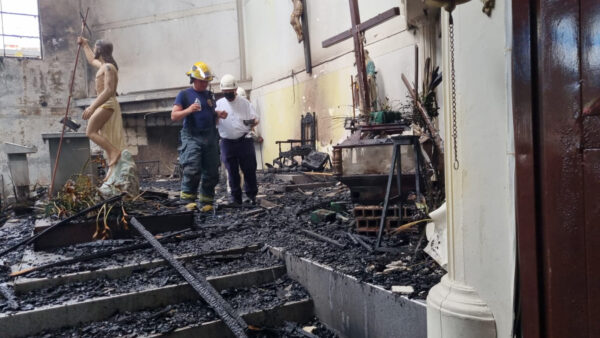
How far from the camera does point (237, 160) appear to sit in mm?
6707

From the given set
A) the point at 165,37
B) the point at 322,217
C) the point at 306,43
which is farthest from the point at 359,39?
the point at 165,37

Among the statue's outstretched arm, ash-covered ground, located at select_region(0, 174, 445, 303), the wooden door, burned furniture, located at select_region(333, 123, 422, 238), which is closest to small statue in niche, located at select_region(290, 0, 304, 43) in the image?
ash-covered ground, located at select_region(0, 174, 445, 303)

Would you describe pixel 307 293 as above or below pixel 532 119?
below

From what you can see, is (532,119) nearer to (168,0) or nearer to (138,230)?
(138,230)

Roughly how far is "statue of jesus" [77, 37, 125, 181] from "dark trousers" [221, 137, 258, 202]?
1.57 meters

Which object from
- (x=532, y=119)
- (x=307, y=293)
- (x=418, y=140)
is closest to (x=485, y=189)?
(x=532, y=119)

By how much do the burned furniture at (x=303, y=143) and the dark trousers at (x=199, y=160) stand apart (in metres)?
4.68

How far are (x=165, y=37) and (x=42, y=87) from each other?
496 cm

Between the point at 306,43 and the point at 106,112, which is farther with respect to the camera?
the point at 306,43

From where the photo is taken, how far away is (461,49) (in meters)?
2.01

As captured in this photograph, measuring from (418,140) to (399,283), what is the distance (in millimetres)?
1344

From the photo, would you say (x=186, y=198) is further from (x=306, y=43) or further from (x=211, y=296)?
(x=306, y=43)

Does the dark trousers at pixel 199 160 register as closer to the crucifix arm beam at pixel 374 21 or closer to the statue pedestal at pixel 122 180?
the statue pedestal at pixel 122 180

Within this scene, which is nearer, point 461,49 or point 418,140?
point 461,49
